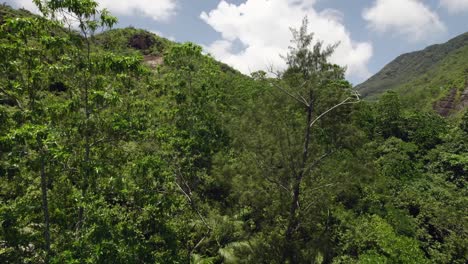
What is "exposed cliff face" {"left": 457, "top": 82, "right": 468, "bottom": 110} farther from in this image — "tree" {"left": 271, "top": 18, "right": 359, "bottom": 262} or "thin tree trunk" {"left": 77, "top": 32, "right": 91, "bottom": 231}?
"thin tree trunk" {"left": 77, "top": 32, "right": 91, "bottom": 231}

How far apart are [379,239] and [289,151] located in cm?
752

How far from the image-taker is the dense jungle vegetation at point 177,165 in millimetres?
9023

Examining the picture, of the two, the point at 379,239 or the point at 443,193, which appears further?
the point at 443,193

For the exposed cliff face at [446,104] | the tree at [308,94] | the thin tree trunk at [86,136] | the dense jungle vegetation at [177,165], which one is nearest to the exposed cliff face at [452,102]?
the exposed cliff face at [446,104]

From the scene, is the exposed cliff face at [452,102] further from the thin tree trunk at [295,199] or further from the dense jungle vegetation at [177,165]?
the thin tree trunk at [295,199]

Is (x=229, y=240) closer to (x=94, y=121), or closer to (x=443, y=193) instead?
(x=94, y=121)

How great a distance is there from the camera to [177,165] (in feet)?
56.2

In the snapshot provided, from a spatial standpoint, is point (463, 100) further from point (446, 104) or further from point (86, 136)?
point (86, 136)

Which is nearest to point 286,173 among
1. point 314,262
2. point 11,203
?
point 314,262

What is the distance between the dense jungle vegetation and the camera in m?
9.02

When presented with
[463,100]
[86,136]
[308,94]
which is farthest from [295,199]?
[463,100]

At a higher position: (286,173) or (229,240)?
(286,173)

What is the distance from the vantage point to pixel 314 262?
14.3 meters

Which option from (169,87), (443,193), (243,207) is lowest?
(443,193)
